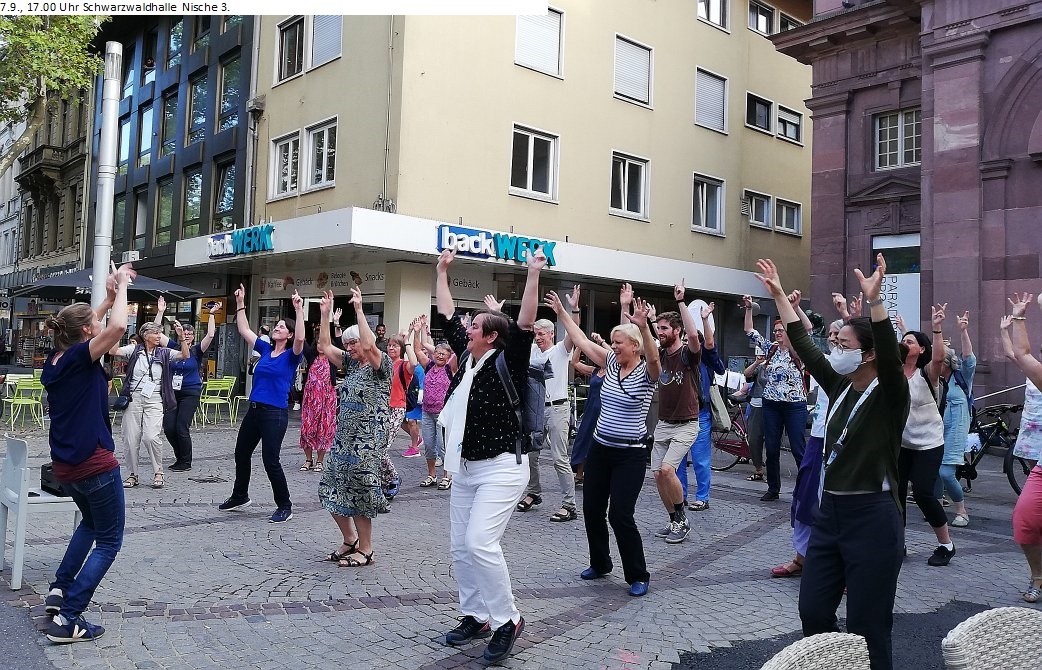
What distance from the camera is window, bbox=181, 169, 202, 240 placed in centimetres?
2433

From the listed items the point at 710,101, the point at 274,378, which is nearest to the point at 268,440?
the point at 274,378

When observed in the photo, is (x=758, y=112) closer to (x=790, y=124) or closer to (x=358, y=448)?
(x=790, y=124)

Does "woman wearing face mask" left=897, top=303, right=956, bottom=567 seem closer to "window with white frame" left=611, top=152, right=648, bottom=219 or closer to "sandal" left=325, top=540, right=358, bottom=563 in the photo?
"sandal" left=325, top=540, right=358, bottom=563

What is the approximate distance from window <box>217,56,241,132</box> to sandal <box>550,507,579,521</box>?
18.1 m

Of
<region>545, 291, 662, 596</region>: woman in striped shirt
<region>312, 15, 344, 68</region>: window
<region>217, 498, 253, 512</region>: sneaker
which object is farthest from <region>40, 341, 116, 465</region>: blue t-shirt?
<region>312, 15, 344, 68</region>: window

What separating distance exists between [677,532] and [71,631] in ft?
15.4

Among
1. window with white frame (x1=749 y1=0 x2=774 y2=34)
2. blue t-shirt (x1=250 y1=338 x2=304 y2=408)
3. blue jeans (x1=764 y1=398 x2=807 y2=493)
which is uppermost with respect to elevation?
window with white frame (x1=749 y1=0 x2=774 y2=34)

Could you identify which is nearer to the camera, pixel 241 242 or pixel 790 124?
pixel 241 242

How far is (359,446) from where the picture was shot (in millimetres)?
6207

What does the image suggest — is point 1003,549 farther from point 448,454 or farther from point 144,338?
point 144,338

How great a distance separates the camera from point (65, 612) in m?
4.59

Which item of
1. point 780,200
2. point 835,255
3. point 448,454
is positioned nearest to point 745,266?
point 780,200

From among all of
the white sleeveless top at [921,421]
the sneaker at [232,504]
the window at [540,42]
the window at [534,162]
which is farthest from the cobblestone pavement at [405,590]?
the window at [540,42]

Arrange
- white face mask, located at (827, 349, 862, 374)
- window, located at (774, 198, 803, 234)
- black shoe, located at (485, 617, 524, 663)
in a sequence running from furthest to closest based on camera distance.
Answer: window, located at (774, 198, 803, 234), black shoe, located at (485, 617, 524, 663), white face mask, located at (827, 349, 862, 374)
